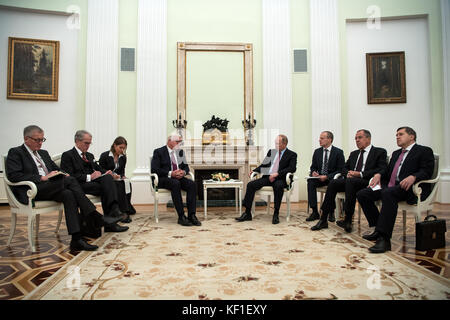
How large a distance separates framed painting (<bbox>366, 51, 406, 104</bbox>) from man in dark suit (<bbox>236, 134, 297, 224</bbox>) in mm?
3589

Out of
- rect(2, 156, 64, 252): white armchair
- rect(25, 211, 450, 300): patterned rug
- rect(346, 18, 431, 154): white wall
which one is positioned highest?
rect(346, 18, 431, 154): white wall

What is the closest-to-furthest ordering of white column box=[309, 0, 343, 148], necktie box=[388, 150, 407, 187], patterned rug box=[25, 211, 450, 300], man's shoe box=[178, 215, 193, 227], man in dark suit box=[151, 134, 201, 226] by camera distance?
patterned rug box=[25, 211, 450, 300], necktie box=[388, 150, 407, 187], man's shoe box=[178, 215, 193, 227], man in dark suit box=[151, 134, 201, 226], white column box=[309, 0, 343, 148]

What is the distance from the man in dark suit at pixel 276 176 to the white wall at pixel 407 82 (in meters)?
2.98

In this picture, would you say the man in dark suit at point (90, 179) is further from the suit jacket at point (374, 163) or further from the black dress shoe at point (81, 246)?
the suit jacket at point (374, 163)

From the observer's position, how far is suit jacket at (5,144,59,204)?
3.10m

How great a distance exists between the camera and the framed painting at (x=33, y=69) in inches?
264

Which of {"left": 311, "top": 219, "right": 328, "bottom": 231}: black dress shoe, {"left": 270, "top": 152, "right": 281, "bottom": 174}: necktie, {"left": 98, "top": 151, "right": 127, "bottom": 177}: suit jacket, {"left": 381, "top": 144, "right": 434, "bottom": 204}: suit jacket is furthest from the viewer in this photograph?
{"left": 270, "top": 152, "right": 281, "bottom": 174}: necktie

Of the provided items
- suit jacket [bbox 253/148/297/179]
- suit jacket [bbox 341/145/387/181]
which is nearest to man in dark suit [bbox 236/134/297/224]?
suit jacket [bbox 253/148/297/179]

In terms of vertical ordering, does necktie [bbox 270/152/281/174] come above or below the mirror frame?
below

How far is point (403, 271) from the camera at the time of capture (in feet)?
7.75

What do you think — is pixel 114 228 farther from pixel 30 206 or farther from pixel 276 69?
pixel 276 69

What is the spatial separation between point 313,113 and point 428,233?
4555mm

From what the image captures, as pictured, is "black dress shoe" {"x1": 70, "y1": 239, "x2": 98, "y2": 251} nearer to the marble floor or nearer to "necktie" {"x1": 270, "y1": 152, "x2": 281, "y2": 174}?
the marble floor
